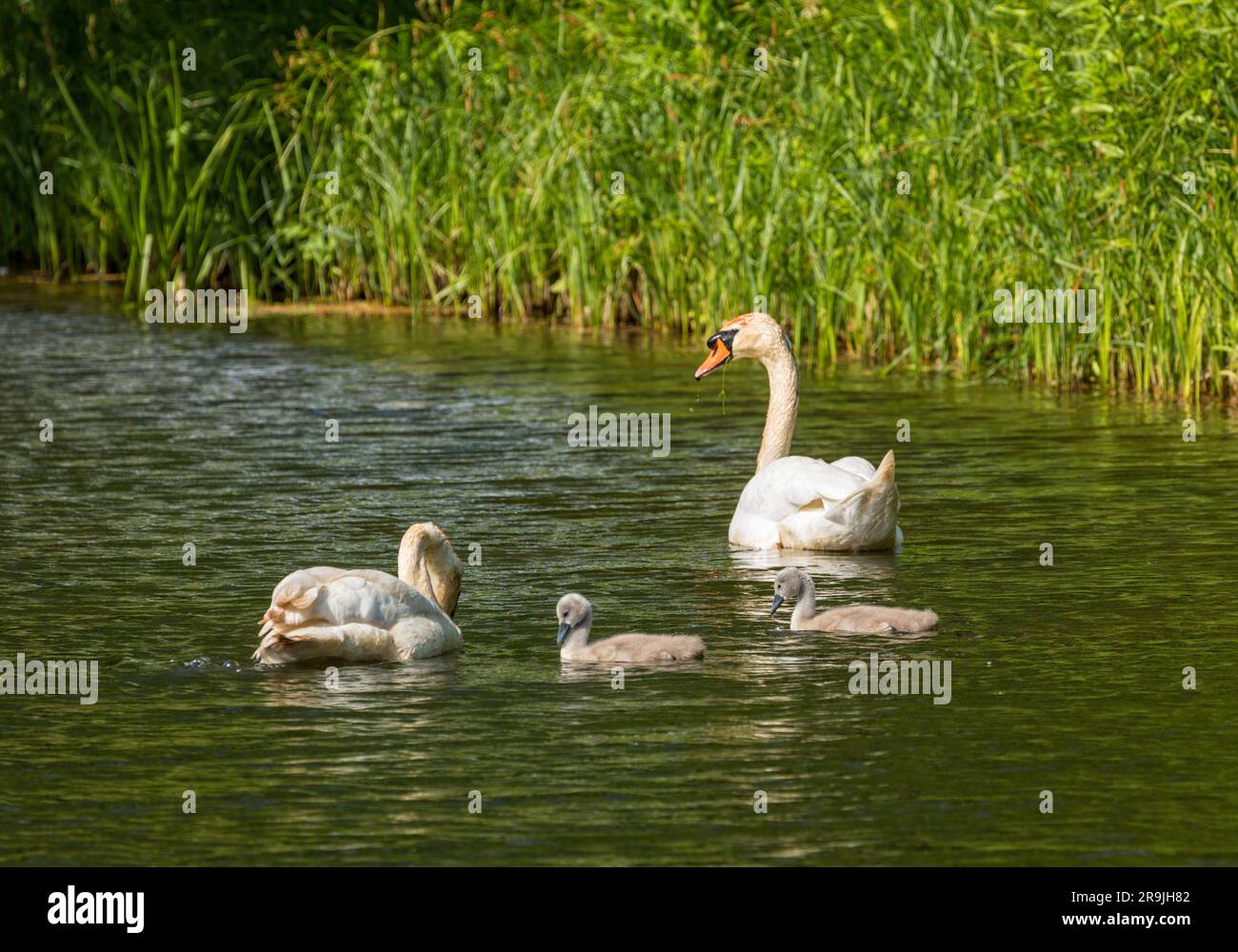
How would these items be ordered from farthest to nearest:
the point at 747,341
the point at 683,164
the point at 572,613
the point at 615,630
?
the point at 683,164, the point at 747,341, the point at 615,630, the point at 572,613

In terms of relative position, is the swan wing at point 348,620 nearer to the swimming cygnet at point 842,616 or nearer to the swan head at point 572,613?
the swan head at point 572,613

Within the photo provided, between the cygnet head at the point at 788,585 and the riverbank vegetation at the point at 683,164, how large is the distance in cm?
684

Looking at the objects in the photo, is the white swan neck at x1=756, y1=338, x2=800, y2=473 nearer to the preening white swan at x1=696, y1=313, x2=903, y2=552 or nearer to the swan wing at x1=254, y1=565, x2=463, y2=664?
the preening white swan at x1=696, y1=313, x2=903, y2=552

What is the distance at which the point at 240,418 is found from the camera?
17.3 metres

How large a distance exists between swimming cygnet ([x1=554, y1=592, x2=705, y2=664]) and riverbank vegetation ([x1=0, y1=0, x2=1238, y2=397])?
7687mm

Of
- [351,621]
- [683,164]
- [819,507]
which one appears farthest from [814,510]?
[683,164]

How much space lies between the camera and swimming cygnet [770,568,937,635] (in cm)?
982

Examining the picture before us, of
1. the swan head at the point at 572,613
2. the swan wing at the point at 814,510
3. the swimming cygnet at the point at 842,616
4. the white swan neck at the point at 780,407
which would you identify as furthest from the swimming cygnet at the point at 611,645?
the white swan neck at the point at 780,407

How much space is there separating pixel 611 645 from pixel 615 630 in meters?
0.80

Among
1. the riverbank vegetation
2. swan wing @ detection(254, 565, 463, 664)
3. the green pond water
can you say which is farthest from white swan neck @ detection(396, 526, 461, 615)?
the riverbank vegetation

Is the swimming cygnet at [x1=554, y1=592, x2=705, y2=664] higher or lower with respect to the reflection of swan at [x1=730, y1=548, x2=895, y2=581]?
lower

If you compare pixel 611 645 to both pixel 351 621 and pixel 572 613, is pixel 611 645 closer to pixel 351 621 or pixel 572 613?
pixel 572 613

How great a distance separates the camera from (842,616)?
9961mm

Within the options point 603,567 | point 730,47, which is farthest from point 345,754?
point 730,47
